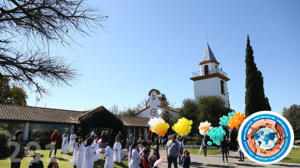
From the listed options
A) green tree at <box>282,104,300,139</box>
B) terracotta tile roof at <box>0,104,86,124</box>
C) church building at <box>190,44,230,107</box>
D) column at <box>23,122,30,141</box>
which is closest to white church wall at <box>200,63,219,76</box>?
church building at <box>190,44,230,107</box>

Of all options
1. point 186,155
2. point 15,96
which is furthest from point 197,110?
point 15,96

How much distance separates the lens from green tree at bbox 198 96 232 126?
82.1ft

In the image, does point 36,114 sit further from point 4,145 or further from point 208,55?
point 208,55

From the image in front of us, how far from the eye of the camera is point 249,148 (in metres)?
4.20

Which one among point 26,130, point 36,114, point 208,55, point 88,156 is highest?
point 208,55

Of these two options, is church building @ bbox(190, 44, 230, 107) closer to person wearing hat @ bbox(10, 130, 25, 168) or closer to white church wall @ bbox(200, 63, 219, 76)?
white church wall @ bbox(200, 63, 219, 76)

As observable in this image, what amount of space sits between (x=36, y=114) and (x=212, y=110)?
874 inches

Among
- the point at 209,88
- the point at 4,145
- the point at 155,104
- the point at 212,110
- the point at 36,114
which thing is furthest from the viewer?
the point at 155,104

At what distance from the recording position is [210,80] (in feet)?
109

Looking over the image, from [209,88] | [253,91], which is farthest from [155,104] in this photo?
[253,91]

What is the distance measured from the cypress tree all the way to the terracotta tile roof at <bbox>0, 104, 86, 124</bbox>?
21.1 meters

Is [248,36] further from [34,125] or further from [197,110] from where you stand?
[34,125]

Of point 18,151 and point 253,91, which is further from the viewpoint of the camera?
point 253,91

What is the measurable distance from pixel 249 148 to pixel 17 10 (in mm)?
5860
